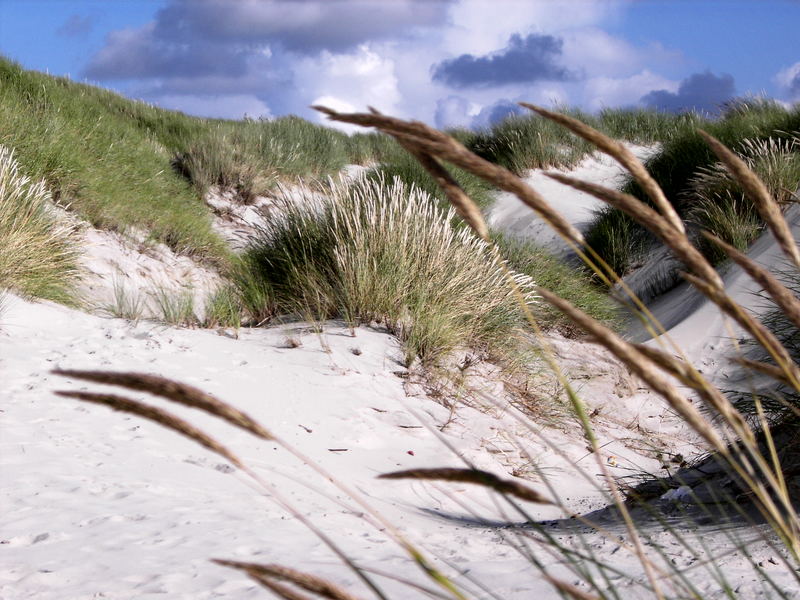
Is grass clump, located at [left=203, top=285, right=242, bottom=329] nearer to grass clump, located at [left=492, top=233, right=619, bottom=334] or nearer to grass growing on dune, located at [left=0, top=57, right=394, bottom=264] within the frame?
grass growing on dune, located at [left=0, top=57, right=394, bottom=264]

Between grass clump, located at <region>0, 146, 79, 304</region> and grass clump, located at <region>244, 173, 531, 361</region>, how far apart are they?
4.59ft

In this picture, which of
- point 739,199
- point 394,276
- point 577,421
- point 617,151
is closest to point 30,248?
point 394,276

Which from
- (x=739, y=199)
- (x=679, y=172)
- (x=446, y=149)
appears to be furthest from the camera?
(x=679, y=172)

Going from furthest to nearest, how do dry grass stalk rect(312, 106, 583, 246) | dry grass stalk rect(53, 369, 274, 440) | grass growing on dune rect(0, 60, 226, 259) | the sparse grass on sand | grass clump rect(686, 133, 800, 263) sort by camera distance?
the sparse grass on sand → grass clump rect(686, 133, 800, 263) → grass growing on dune rect(0, 60, 226, 259) → dry grass stalk rect(312, 106, 583, 246) → dry grass stalk rect(53, 369, 274, 440)

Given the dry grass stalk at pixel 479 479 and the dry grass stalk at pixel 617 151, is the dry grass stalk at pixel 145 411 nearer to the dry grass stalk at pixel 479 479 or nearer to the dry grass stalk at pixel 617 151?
the dry grass stalk at pixel 479 479

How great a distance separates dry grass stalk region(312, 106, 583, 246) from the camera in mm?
944

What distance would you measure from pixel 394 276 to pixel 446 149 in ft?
14.9

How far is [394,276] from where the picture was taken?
5469 millimetres

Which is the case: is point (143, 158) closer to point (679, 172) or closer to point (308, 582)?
point (679, 172)

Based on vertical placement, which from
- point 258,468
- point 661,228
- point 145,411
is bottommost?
point 258,468

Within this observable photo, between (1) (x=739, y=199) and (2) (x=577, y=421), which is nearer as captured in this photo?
(2) (x=577, y=421)

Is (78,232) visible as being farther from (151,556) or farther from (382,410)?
(151,556)

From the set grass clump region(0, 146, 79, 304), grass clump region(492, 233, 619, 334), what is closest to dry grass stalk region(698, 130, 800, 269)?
grass clump region(0, 146, 79, 304)

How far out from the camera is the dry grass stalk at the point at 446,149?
94 centimetres
